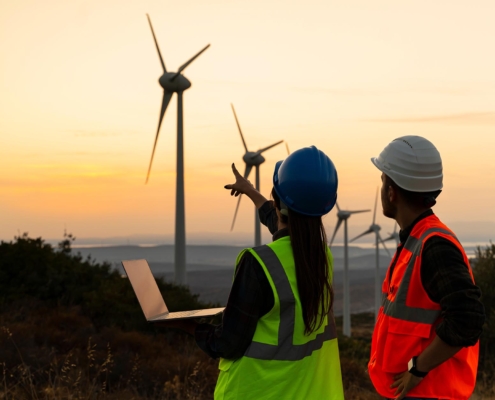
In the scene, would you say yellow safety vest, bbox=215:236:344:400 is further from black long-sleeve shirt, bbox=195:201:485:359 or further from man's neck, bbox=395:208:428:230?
man's neck, bbox=395:208:428:230

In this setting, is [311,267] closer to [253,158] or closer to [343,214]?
[253,158]

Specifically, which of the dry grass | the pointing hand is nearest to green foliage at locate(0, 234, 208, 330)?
the dry grass

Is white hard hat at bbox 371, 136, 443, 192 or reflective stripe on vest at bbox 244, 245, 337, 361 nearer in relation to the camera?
reflective stripe on vest at bbox 244, 245, 337, 361

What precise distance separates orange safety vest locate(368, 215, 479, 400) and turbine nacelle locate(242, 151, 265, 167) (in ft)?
101

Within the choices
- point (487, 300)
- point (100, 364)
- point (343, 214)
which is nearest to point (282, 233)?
point (100, 364)

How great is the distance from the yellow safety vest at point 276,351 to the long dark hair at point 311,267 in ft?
0.12

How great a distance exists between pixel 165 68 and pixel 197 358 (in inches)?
700

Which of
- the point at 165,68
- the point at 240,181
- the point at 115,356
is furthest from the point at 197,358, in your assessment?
the point at 165,68

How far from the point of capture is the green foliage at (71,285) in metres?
13.9

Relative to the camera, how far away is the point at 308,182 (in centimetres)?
313

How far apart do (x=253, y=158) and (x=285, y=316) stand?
102ft

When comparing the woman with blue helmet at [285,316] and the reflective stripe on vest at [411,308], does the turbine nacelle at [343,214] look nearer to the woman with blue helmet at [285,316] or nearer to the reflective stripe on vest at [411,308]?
the reflective stripe on vest at [411,308]

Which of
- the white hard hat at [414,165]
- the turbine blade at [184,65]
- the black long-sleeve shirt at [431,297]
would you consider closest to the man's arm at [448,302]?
the black long-sleeve shirt at [431,297]

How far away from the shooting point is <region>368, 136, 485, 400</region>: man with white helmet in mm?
3051
